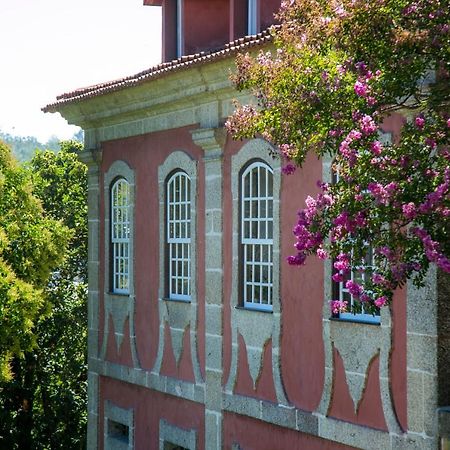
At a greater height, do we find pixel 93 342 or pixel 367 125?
pixel 367 125

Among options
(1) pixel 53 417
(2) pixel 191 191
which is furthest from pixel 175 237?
(1) pixel 53 417

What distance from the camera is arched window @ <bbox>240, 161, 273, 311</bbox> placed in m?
13.8

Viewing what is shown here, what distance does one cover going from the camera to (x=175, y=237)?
16.1 metres

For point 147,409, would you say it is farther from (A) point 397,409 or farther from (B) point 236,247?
(A) point 397,409

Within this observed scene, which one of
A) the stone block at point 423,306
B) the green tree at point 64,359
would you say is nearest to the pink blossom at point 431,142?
the stone block at point 423,306

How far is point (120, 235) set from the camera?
704 inches

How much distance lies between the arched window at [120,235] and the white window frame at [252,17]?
3.16 meters

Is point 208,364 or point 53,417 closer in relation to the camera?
point 208,364

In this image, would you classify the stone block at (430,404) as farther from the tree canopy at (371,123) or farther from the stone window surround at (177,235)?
the stone window surround at (177,235)

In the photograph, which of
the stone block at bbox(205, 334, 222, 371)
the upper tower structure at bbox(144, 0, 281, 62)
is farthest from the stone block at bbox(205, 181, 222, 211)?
the upper tower structure at bbox(144, 0, 281, 62)

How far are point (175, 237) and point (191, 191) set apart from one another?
90 cm

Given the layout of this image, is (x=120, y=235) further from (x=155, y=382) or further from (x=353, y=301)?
(x=353, y=301)

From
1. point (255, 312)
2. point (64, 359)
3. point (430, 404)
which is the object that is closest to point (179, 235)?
point (255, 312)

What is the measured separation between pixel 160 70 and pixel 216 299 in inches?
122
